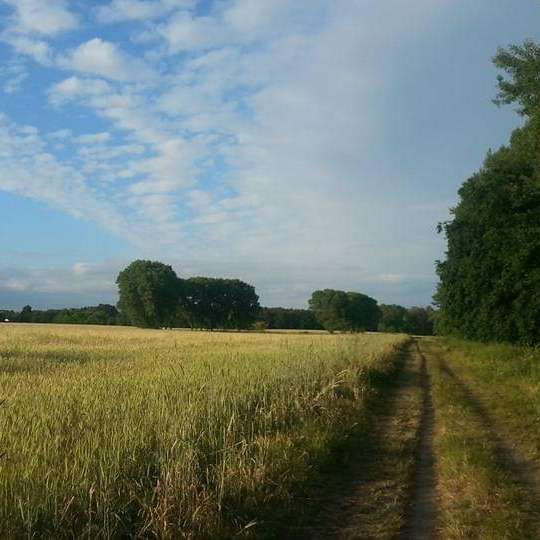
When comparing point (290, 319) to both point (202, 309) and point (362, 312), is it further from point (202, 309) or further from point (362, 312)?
point (202, 309)

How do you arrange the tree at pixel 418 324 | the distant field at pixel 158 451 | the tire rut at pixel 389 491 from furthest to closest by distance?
the tree at pixel 418 324
the tire rut at pixel 389 491
the distant field at pixel 158 451

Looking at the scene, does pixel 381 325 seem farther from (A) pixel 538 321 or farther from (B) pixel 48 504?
(B) pixel 48 504

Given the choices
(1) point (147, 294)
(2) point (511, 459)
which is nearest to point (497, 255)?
(2) point (511, 459)

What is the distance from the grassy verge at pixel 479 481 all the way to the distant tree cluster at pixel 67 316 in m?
125

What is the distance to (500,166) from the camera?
31.1m

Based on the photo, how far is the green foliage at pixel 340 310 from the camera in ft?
427

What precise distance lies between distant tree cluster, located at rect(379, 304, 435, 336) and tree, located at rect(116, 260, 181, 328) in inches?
2486

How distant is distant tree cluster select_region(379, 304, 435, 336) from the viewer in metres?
152

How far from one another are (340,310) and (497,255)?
101821mm

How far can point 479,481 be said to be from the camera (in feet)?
23.7

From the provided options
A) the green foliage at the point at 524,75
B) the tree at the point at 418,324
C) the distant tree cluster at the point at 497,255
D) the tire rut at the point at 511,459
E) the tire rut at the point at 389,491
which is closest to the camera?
the tire rut at the point at 389,491

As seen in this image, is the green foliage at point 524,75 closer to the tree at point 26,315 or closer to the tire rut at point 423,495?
the tire rut at point 423,495

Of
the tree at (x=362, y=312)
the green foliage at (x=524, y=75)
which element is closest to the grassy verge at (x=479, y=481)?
the green foliage at (x=524, y=75)

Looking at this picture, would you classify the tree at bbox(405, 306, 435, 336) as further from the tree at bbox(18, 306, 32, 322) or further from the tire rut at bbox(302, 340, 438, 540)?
the tire rut at bbox(302, 340, 438, 540)
